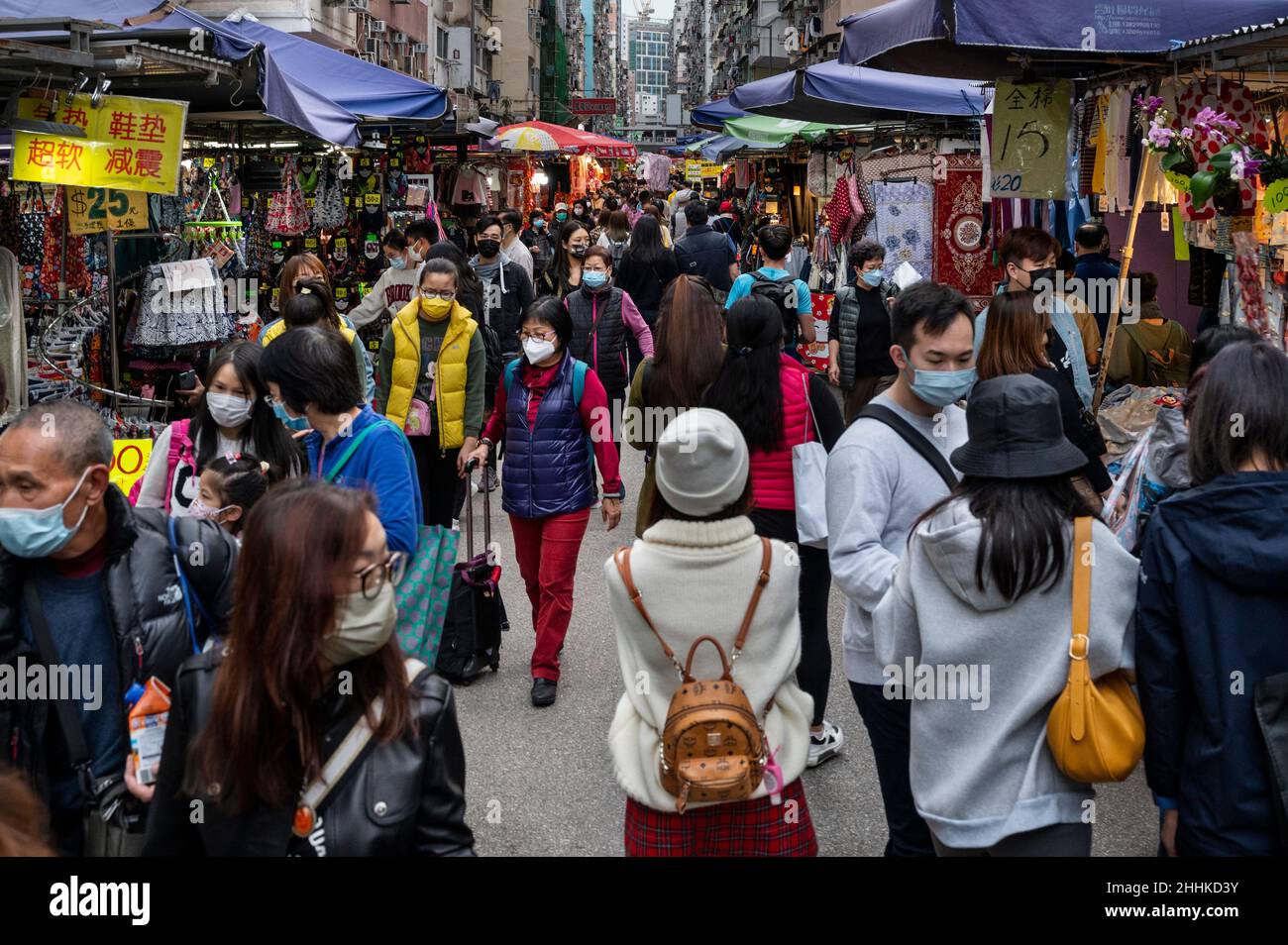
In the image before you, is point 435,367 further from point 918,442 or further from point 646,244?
point 646,244

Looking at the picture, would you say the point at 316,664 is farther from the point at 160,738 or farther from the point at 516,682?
the point at 516,682

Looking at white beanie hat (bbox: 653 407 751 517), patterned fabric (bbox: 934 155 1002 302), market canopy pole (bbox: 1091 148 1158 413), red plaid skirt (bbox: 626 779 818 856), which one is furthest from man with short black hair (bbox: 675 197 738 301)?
red plaid skirt (bbox: 626 779 818 856)

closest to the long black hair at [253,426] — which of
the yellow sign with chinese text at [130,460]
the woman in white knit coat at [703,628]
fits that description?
the yellow sign with chinese text at [130,460]

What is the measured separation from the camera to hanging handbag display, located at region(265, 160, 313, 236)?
38.4ft

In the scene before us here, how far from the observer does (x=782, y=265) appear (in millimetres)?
9688

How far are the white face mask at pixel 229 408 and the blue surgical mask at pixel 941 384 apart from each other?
2.48 metres

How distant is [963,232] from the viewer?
11.6 metres

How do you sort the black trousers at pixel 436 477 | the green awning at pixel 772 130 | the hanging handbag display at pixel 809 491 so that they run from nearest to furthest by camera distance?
the hanging handbag display at pixel 809 491, the black trousers at pixel 436 477, the green awning at pixel 772 130

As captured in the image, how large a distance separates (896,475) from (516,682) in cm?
345

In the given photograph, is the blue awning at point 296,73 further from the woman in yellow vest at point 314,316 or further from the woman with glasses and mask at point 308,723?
the woman with glasses and mask at point 308,723

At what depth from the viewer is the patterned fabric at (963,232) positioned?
37.9 feet

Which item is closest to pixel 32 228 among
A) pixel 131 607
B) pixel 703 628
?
pixel 131 607

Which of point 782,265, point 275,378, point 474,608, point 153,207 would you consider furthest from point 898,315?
point 153,207

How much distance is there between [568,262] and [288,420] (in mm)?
7679
